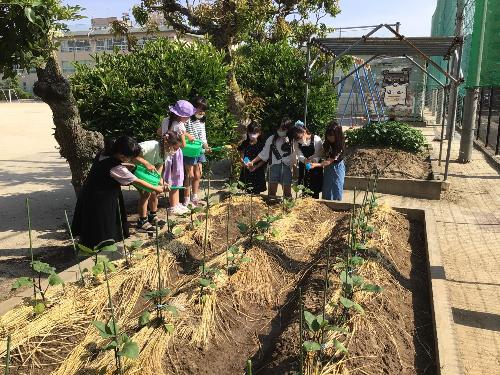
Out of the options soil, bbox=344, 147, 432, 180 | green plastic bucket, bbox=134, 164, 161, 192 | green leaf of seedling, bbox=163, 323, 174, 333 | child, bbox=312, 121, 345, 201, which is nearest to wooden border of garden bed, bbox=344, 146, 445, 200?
soil, bbox=344, 147, 432, 180

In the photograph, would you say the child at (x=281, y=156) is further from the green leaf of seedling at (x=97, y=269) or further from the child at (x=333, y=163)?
the green leaf of seedling at (x=97, y=269)

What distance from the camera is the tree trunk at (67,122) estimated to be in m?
4.92

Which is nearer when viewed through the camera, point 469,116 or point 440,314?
point 440,314

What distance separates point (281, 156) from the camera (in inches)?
233

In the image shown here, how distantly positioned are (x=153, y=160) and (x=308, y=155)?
208cm

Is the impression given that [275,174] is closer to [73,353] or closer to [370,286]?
[370,286]

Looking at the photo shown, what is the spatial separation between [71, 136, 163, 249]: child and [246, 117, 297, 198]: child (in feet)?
7.30

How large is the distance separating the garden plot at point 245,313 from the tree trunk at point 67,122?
73.1 inches

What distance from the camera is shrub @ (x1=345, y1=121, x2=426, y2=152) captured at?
9711 mm

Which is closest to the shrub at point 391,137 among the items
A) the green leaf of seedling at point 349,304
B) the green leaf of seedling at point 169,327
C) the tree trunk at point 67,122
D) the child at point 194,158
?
the child at point 194,158

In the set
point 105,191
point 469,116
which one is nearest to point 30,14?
point 105,191

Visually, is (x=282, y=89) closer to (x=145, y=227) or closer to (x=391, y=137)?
(x=391, y=137)

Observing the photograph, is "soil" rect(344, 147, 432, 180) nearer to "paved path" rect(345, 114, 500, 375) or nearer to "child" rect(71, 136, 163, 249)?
"paved path" rect(345, 114, 500, 375)

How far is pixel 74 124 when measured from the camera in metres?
5.18
